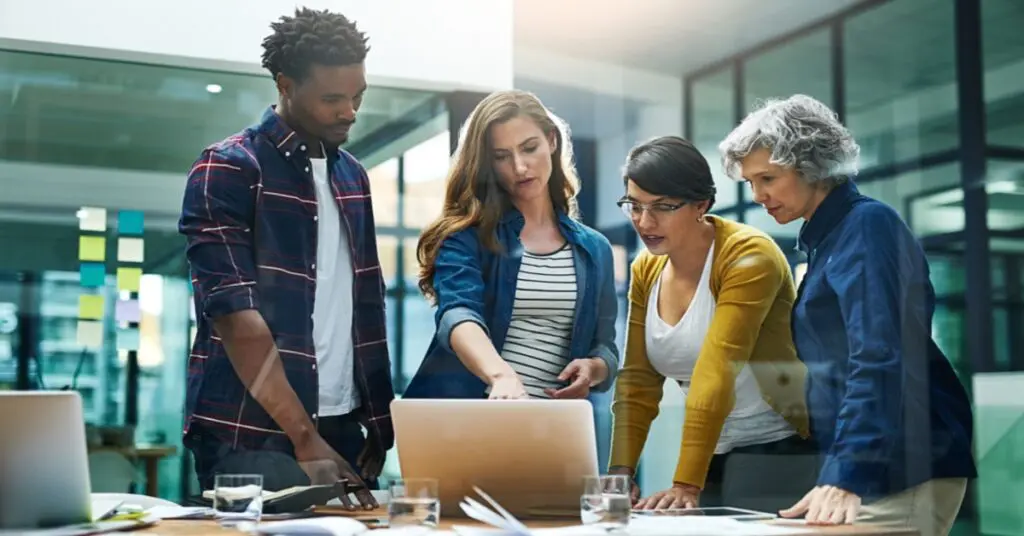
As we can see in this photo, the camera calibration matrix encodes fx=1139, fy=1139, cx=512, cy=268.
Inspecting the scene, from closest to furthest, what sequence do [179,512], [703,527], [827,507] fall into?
[703,527] < [179,512] < [827,507]

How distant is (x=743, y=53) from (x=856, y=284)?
1126mm

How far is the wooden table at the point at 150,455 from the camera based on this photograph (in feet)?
10.7

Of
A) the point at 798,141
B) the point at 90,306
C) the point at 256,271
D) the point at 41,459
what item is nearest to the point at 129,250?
the point at 90,306

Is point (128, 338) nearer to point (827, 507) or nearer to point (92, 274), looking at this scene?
point (92, 274)

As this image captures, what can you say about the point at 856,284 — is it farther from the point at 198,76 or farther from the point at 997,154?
the point at 198,76

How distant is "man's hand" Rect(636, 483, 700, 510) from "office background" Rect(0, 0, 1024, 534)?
0.11 meters

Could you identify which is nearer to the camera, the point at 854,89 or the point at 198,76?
the point at 198,76

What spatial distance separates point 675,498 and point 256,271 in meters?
1.29

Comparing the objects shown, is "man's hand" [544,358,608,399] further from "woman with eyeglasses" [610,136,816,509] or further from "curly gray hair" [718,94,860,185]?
"curly gray hair" [718,94,860,185]

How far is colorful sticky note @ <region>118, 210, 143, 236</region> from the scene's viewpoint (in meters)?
3.36

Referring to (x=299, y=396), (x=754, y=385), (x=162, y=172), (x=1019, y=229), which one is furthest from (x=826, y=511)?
(x=162, y=172)

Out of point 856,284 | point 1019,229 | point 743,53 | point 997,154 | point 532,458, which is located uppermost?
point 743,53

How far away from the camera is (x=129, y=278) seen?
3363 mm

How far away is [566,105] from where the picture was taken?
12.1 ft
